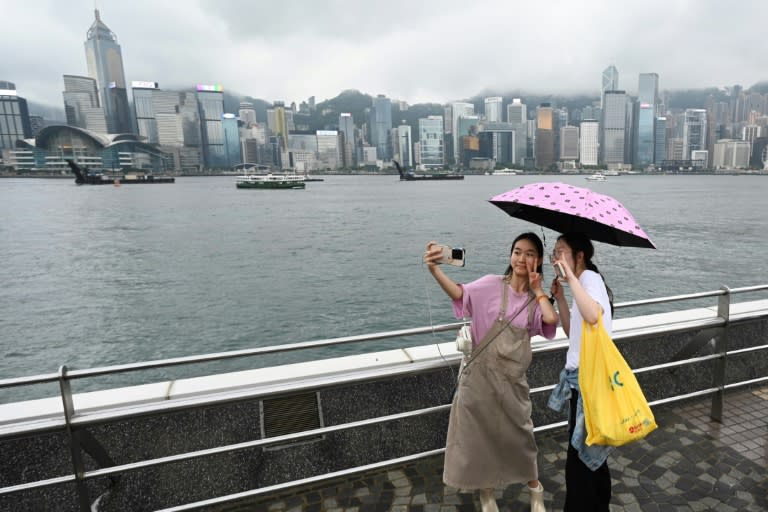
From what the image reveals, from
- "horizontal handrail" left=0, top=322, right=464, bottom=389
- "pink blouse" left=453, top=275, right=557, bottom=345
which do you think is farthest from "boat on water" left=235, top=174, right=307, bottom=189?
"pink blouse" left=453, top=275, right=557, bottom=345

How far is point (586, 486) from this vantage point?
8.73ft

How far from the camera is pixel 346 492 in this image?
10.7ft

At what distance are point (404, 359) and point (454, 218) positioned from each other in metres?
45.1

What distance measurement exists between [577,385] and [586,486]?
1.86ft

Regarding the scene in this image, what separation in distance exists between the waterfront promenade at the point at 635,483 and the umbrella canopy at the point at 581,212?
1708 millimetres

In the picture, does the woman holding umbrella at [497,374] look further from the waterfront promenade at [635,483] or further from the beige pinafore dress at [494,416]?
the waterfront promenade at [635,483]

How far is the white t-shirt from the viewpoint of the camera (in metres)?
2.50

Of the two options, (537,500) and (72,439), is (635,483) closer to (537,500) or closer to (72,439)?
(537,500)

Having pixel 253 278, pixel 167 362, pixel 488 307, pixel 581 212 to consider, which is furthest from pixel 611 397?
pixel 253 278

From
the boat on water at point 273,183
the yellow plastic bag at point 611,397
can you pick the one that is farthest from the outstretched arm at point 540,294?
the boat on water at point 273,183

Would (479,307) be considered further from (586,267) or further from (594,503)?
(594,503)

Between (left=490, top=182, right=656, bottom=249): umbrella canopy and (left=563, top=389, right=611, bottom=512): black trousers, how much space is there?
95cm

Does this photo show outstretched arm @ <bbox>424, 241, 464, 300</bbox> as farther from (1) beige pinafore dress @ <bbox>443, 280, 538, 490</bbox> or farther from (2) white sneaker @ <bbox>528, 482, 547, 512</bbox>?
(2) white sneaker @ <bbox>528, 482, 547, 512</bbox>

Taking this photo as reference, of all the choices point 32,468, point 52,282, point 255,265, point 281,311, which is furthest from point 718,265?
point 52,282
